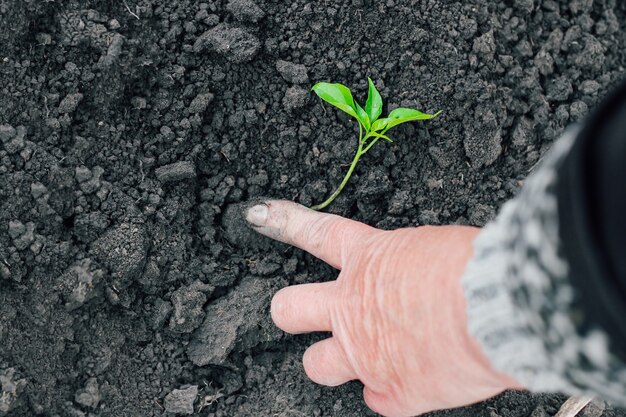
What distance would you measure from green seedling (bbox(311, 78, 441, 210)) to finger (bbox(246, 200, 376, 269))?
9 centimetres

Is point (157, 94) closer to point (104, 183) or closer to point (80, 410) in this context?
point (104, 183)

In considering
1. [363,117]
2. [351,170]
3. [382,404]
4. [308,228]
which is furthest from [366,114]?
[382,404]

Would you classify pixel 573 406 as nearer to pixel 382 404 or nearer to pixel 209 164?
pixel 382 404

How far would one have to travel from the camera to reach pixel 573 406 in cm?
186

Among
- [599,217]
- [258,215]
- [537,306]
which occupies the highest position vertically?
[599,217]

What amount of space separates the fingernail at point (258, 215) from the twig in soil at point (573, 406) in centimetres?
101

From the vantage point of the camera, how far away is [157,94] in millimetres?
1830

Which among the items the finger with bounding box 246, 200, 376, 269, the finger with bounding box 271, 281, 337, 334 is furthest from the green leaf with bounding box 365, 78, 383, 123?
the finger with bounding box 271, 281, 337, 334

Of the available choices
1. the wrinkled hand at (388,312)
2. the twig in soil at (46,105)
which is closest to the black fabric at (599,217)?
the wrinkled hand at (388,312)

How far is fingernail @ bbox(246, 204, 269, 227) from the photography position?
182 centimetres

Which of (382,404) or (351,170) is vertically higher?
(351,170)

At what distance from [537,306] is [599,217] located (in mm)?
166

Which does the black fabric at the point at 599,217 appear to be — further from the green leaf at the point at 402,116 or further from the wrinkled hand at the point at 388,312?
the green leaf at the point at 402,116

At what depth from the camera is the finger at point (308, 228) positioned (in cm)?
171
